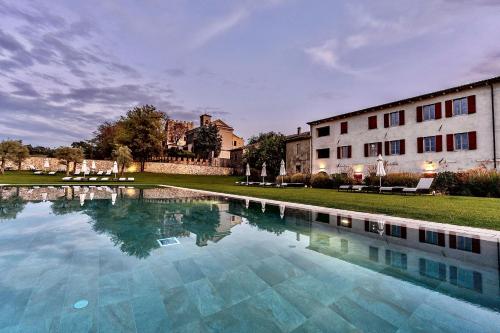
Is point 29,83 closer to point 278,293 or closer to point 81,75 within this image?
point 81,75

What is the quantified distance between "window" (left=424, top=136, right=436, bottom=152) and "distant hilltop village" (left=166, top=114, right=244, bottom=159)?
42.3 meters

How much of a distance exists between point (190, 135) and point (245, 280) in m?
58.1

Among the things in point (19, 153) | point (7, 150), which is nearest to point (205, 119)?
point (19, 153)

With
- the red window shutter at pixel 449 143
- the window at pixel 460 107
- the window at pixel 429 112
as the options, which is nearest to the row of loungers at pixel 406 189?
the red window shutter at pixel 449 143

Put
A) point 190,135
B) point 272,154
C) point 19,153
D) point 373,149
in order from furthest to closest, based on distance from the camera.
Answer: point 190,135, point 272,154, point 19,153, point 373,149

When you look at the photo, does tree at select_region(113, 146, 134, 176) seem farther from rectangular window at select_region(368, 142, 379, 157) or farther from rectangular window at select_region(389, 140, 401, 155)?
rectangular window at select_region(389, 140, 401, 155)

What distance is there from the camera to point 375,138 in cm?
2356

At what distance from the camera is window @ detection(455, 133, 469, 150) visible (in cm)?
1789

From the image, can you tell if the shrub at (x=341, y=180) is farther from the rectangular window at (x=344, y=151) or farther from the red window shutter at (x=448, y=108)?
the red window shutter at (x=448, y=108)

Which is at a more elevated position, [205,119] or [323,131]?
[205,119]

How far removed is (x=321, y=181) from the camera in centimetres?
2389

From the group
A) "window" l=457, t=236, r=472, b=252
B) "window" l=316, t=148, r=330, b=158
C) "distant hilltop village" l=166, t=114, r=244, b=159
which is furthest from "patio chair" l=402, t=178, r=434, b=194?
"distant hilltop village" l=166, t=114, r=244, b=159

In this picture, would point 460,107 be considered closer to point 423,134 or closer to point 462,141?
point 462,141

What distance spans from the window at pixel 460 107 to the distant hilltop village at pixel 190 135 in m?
44.2
